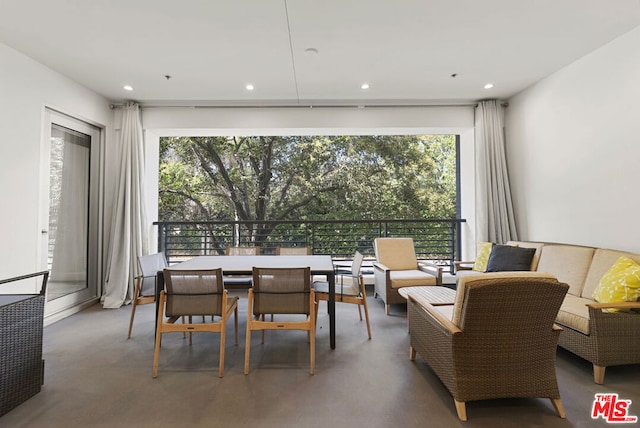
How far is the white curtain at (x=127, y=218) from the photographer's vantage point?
4.18 metres

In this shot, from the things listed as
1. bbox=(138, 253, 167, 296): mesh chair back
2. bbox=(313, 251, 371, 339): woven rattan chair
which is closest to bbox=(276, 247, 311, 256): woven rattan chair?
bbox=(313, 251, 371, 339): woven rattan chair

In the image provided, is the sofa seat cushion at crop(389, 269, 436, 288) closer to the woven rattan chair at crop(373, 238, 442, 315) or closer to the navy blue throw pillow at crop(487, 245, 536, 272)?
the woven rattan chair at crop(373, 238, 442, 315)

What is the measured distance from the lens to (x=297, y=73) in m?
3.62

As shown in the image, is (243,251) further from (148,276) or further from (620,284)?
(620,284)

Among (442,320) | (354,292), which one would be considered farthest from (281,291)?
(442,320)

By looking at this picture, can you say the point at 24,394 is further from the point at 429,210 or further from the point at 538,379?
the point at 429,210

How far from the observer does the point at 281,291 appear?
2.36 metres

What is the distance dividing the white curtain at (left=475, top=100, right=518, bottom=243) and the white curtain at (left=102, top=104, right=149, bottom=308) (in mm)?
4778

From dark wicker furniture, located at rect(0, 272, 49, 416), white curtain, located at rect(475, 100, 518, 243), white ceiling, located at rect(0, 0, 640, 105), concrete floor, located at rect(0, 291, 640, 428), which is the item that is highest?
white ceiling, located at rect(0, 0, 640, 105)

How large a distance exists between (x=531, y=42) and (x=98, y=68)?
14.8 feet

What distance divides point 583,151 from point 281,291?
3451 mm

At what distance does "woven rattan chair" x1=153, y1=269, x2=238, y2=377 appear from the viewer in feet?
7.45

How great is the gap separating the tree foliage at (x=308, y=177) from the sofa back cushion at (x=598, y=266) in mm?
5195

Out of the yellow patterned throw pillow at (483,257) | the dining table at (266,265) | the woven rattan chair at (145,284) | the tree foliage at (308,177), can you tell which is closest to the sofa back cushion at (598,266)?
the yellow patterned throw pillow at (483,257)
